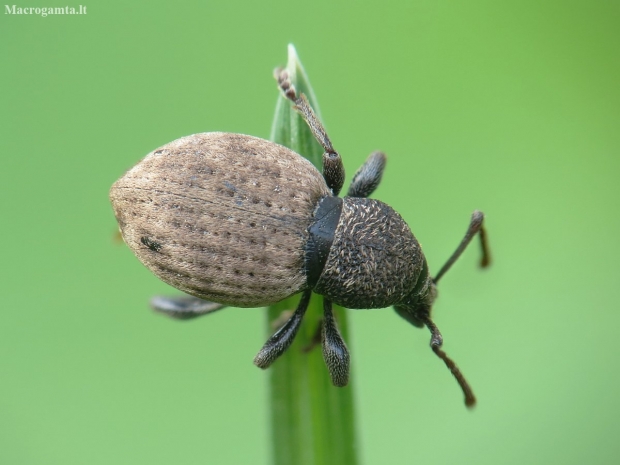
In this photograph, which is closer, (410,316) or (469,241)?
(469,241)

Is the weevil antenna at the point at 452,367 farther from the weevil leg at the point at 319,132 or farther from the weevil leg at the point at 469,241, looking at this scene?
the weevil leg at the point at 319,132

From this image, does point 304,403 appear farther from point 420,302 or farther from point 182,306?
point 182,306

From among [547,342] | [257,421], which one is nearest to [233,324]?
[257,421]

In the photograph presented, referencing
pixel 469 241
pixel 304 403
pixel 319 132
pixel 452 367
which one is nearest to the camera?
pixel 304 403

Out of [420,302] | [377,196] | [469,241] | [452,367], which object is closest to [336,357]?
[452,367]

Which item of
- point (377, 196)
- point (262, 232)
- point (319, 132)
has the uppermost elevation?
point (319, 132)
